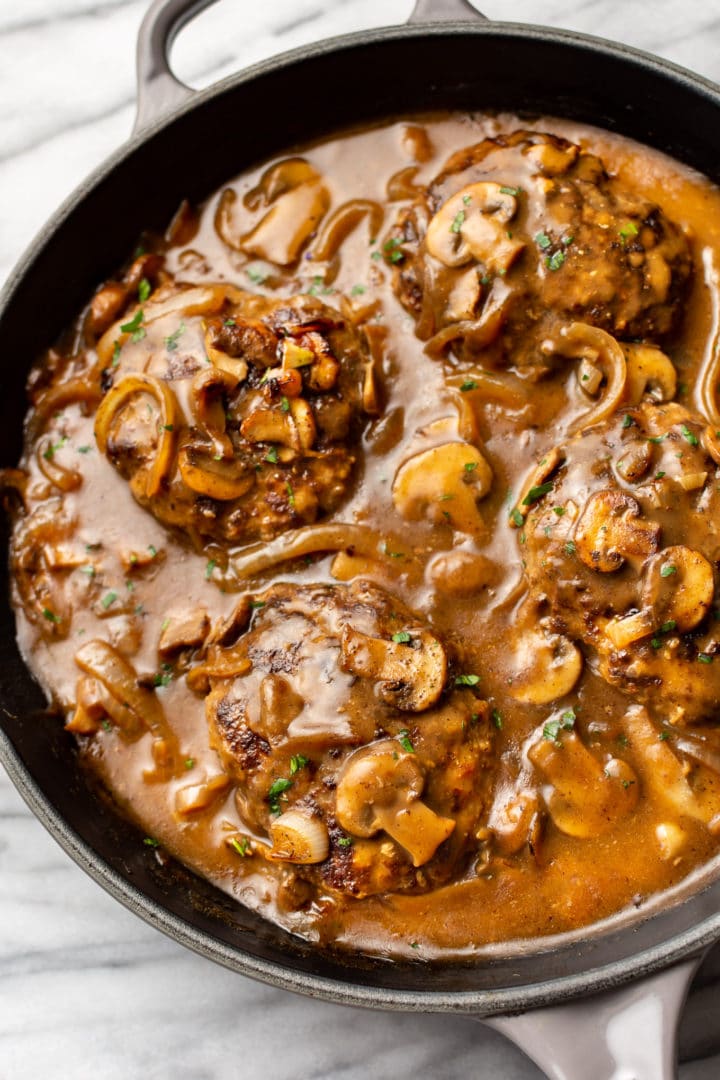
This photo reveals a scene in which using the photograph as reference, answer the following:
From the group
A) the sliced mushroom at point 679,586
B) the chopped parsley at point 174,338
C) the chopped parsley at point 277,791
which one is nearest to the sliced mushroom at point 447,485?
the sliced mushroom at point 679,586

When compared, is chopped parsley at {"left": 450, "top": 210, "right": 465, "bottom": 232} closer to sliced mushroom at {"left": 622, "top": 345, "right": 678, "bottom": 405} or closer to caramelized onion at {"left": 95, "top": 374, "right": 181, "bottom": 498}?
sliced mushroom at {"left": 622, "top": 345, "right": 678, "bottom": 405}

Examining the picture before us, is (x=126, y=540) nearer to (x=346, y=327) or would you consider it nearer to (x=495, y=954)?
(x=346, y=327)

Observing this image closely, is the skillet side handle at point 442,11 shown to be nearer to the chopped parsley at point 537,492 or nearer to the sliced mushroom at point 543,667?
the chopped parsley at point 537,492

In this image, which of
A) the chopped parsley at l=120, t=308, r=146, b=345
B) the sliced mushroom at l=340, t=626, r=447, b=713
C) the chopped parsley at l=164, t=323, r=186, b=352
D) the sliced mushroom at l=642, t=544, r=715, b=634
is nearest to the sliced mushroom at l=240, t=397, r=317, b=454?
the chopped parsley at l=164, t=323, r=186, b=352

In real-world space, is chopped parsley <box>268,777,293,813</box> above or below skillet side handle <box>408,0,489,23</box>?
below

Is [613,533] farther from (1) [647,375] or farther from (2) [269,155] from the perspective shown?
(2) [269,155]
